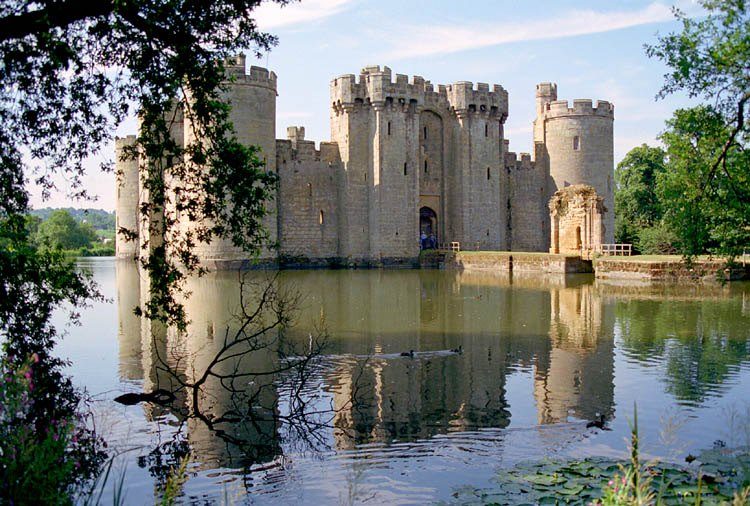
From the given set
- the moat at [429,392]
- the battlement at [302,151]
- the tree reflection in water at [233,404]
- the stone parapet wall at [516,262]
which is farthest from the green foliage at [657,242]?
the tree reflection in water at [233,404]

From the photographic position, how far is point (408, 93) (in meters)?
36.0

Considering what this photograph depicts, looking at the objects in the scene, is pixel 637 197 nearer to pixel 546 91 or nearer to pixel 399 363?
pixel 546 91

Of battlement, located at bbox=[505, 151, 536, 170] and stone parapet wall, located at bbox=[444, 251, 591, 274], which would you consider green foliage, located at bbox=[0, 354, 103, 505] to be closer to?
stone parapet wall, located at bbox=[444, 251, 591, 274]

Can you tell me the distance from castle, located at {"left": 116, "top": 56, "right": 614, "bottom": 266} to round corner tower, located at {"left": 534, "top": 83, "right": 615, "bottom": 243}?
56mm

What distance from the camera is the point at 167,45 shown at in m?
7.22

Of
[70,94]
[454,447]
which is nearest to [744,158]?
[454,447]

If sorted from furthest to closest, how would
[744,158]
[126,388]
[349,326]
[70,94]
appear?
[349,326] → [126,388] → [744,158] → [70,94]

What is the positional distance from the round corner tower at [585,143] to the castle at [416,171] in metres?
0.06

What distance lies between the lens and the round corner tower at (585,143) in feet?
132

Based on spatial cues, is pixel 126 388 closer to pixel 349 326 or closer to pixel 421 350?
pixel 421 350

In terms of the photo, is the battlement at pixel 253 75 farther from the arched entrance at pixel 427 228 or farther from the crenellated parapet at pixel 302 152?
the arched entrance at pixel 427 228

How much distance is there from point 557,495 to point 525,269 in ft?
83.9

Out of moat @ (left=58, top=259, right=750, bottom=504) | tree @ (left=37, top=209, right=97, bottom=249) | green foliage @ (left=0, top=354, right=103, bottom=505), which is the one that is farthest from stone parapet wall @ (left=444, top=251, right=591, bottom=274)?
tree @ (left=37, top=209, right=97, bottom=249)

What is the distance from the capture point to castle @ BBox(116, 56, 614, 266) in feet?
108
